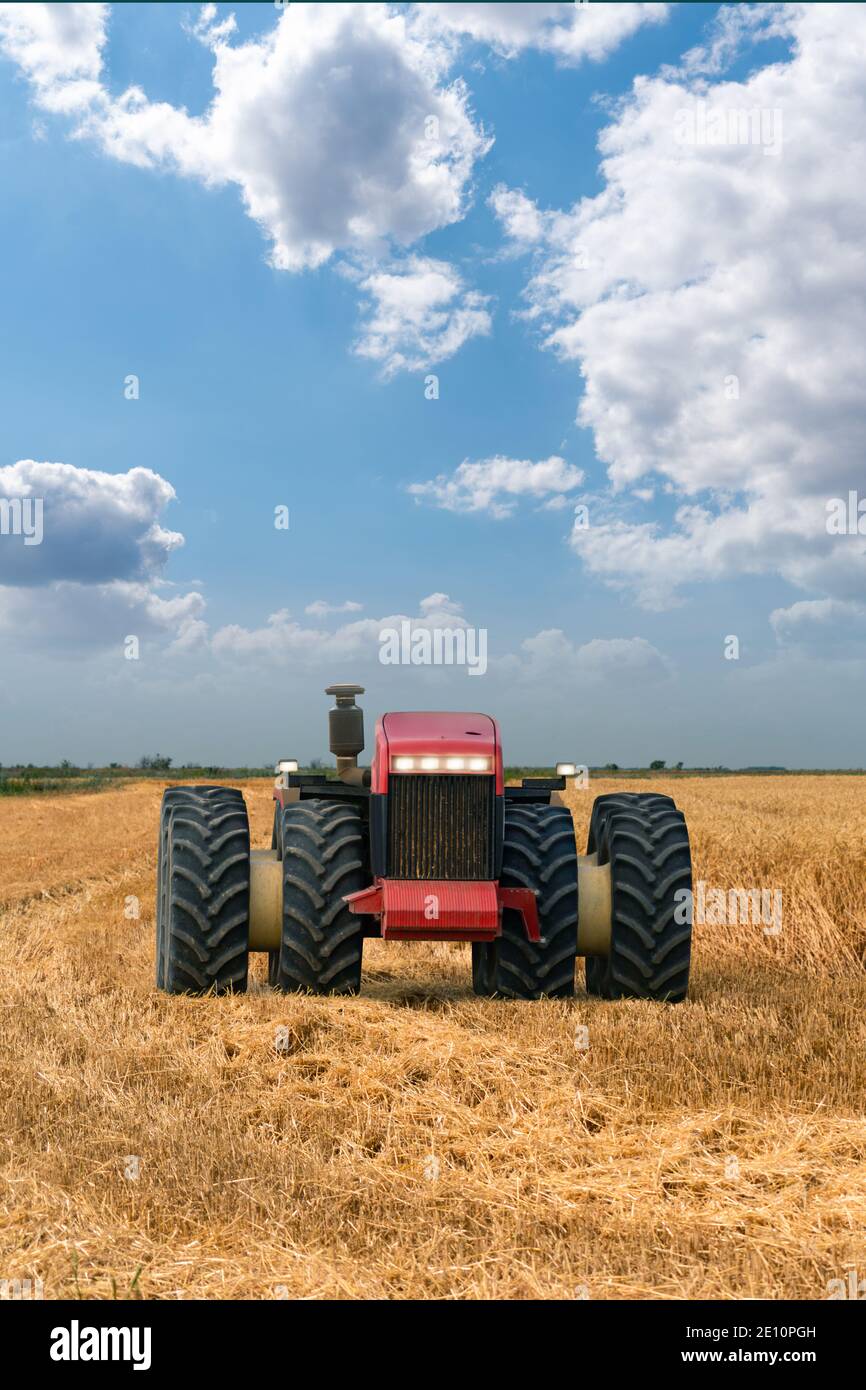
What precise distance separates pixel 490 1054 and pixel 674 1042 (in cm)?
106

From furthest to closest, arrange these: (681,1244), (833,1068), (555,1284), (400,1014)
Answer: (400,1014)
(833,1068)
(681,1244)
(555,1284)

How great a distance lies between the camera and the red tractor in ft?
24.6

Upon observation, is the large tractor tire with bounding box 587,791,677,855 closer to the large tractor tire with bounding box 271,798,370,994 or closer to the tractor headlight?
the tractor headlight

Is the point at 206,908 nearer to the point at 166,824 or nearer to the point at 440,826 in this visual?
the point at 166,824

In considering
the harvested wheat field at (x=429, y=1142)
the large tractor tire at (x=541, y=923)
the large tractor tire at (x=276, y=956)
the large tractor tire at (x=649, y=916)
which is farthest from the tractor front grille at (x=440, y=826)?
the large tractor tire at (x=276, y=956)

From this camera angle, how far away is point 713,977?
30.8 ft

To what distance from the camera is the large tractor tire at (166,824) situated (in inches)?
322

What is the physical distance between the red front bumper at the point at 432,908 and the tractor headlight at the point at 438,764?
0.74 metres

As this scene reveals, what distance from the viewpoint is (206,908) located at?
7715 millimetres

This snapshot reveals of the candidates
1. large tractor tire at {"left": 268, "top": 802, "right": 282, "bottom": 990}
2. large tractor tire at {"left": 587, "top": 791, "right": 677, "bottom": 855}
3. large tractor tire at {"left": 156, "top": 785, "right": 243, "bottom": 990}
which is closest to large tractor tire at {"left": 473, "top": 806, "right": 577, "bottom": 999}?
large tractor tire at {"left": 587, "top": 791, "right": 677, "bottom": 855}

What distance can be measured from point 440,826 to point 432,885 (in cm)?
40

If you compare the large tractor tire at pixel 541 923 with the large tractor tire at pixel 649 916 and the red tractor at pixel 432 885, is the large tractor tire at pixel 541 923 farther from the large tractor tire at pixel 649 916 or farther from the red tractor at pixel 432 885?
the large tractor tire at pixel 649 916
